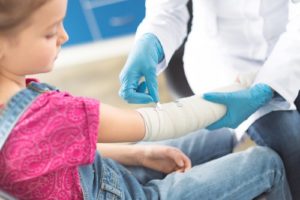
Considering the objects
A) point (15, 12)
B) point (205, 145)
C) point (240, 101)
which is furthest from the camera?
point (205, 145)

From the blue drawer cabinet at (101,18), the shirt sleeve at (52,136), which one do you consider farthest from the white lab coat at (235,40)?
the blue drawer cabinet at (101,18)

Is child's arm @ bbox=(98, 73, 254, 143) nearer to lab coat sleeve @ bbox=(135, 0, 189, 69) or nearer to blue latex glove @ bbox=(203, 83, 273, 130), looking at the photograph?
blue latex glove @ bbox=(203, 83, 273, 130)

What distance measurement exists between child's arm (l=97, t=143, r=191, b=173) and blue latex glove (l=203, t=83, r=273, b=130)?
115 mm

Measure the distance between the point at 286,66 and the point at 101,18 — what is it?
1814 millimetres

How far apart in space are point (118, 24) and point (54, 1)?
2.13 metres

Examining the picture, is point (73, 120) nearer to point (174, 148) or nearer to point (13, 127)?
point (13, 127)

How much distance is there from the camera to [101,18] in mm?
2805

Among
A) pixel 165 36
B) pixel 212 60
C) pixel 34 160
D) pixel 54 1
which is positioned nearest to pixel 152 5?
pixel 165 36

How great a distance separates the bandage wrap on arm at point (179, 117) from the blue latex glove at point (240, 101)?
22 mm

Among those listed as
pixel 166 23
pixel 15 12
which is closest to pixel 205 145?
pixel 166 23

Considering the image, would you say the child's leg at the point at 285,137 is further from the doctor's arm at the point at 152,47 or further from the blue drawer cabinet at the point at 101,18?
the blue drawer cabinet at the point at 101,18

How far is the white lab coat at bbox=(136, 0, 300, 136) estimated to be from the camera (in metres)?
1.17

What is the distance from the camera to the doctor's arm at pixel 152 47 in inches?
46.3

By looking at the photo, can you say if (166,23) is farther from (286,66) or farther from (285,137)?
(285,137)
